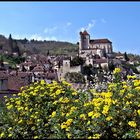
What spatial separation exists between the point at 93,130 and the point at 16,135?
210 centimetres

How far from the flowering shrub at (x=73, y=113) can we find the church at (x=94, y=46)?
424 feet

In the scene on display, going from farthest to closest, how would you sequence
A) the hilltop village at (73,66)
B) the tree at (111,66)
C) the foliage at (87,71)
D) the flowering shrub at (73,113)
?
the tree at (111,66)
the foliage at (87,71)
the hilltop village at (73,66)
the flowering shrub at (73,113)

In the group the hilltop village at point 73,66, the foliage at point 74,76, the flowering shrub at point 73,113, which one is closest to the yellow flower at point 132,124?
the flowering shrub at point 73,113

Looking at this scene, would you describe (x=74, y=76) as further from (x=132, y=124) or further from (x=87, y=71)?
(x=132, y=124)

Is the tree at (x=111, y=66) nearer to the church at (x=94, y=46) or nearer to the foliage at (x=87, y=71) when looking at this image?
the foliage at (x=87, y=71)

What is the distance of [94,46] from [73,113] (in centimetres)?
14258

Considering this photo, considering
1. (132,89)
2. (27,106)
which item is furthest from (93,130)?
(27,106)

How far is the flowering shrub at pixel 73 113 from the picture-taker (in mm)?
7746

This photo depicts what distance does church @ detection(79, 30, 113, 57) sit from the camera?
14162 centimetres

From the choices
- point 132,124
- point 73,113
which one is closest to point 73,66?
point 73,113

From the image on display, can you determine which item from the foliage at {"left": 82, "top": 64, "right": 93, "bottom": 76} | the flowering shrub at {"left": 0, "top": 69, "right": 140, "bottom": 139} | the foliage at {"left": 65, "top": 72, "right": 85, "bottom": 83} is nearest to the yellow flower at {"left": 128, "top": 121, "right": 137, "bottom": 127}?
the flowering shrub at {"left": 0, "top": 69, "right": 140, "bottom": 139}

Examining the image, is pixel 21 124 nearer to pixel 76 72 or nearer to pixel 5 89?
pixel 5 89

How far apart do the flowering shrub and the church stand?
12933 centimetres

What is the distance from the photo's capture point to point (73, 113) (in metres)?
8.32
